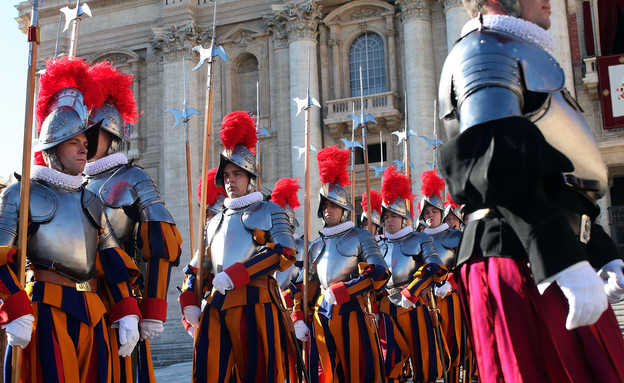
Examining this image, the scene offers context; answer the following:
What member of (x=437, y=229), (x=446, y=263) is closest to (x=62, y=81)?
(x=446, y=263)

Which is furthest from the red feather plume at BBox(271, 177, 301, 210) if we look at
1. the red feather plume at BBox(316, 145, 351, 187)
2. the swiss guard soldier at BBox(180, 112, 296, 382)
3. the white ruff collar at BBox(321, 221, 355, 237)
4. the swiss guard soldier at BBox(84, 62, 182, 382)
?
the swiss guard soldier at BBox(84, 62, 182, 382)

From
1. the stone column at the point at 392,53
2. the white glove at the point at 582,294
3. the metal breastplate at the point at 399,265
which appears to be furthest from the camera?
the stone column at the point at 392,53

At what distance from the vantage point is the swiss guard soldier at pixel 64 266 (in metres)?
3.95

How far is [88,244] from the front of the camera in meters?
4.28

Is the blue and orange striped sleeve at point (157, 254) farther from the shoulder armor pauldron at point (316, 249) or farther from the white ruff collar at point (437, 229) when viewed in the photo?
the white ruff collar at point (437, 229)

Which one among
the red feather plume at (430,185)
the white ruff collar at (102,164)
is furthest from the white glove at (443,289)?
the white ruff collar at (102,164)

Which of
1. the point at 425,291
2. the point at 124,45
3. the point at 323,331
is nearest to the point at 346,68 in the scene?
the point at 124,45

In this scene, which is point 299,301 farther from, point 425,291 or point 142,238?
point 142,238

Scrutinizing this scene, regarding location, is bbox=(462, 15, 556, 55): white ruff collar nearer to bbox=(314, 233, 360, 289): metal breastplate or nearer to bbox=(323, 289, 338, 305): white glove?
bbox=(323, 289, 338, 305): white glove

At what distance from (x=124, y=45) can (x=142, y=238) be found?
954 inches

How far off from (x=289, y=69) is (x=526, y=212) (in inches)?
897

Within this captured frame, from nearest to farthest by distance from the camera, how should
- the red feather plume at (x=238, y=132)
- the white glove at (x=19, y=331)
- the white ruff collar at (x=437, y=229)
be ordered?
the white glove at (x=19, y=331) → the red feather plume at (x=238, y=132) → the white ruff collar at (x=437, y=229)

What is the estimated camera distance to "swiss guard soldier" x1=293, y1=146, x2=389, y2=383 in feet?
23.9

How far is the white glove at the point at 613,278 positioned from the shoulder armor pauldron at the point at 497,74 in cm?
68
